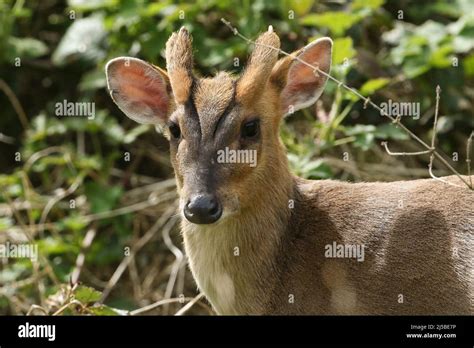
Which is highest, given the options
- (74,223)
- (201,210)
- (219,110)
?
(219,110)

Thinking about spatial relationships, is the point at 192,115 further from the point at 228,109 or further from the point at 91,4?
the point at 91,4

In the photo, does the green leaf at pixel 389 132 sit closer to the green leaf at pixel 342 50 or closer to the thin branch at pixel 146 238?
the green leaf at pixel 342 50

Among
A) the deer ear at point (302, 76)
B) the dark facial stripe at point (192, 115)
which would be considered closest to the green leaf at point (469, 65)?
the deer ear at point (302, 76)

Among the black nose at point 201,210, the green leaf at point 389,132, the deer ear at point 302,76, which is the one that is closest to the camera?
the black nose at point 201,210

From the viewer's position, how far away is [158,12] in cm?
724

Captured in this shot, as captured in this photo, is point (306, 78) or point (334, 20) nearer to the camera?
point (306, 78)

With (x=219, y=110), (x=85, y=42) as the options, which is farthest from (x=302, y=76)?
(x=85, y=42)

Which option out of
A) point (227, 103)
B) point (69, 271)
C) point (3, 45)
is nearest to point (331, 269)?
point (227, 103)

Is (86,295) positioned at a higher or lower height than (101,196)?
lower

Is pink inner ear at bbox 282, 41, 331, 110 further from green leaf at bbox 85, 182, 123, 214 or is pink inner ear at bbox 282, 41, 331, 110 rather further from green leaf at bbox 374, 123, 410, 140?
green leaf at bbox 85, 182, 123, 214

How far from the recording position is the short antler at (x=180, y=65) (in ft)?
16.3

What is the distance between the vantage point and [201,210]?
15.0ft

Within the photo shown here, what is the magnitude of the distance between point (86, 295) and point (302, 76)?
1.60m

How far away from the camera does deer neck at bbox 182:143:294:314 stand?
5043 mm
